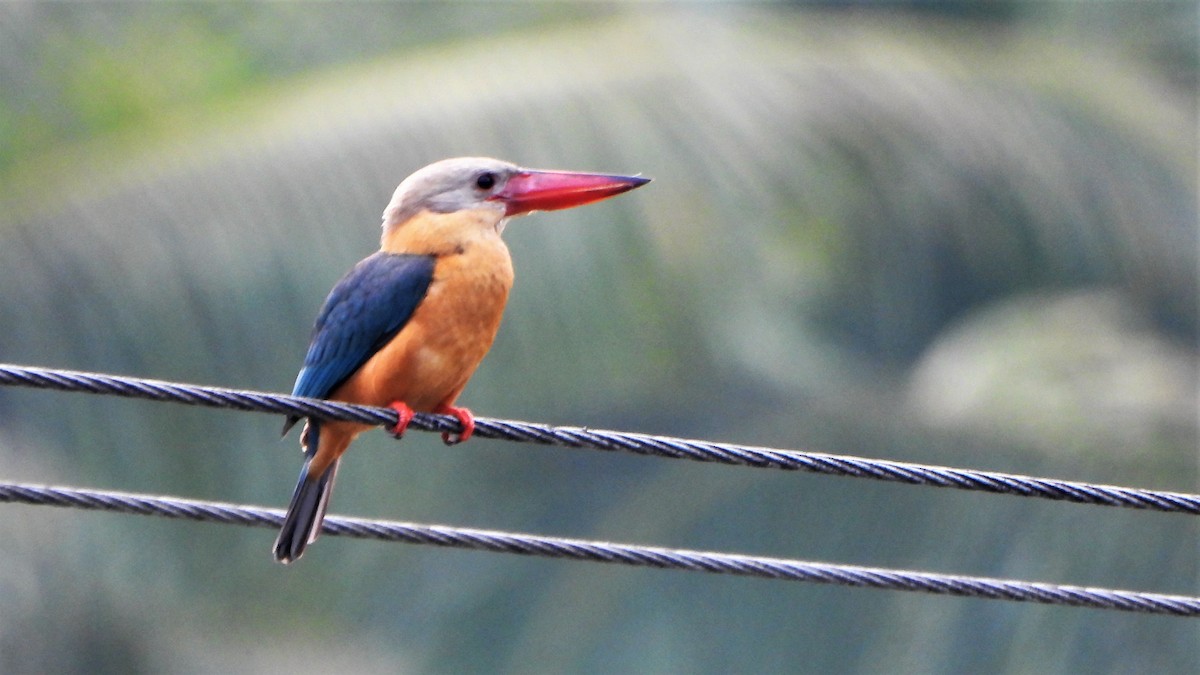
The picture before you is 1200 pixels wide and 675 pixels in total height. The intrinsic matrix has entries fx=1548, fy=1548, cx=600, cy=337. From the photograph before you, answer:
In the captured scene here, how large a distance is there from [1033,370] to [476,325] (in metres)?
3.73

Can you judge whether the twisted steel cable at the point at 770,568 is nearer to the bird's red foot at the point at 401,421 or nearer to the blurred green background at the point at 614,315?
the bird's red foot at the point at 401,421

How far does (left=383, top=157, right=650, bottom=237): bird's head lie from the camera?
451cm

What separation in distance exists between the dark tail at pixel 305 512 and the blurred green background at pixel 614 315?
255 cm

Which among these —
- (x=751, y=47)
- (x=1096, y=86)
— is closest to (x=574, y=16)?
(x=751, y=47)

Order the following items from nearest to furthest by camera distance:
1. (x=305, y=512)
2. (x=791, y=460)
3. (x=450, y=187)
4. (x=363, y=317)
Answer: (x=791, y=460) → (x=305, y=512) → (x=363, y=317) → (x=450, y=187)

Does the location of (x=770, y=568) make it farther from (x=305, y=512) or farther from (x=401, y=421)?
(x=305, y=512)

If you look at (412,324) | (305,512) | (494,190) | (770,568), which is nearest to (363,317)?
(412,324)

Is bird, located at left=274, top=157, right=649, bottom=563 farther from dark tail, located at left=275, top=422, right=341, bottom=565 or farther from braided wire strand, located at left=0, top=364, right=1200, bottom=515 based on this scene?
braided wire strand, located at left=0, top=364, right=1200, bottom=515

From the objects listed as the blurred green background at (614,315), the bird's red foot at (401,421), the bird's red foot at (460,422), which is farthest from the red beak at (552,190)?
the blurred green background at (614,315)

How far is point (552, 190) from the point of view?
4543mm

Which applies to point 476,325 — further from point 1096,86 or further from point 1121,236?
point 1096,86

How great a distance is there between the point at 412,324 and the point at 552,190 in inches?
28.0

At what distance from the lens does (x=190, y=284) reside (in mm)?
7340

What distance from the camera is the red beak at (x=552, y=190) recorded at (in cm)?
451
